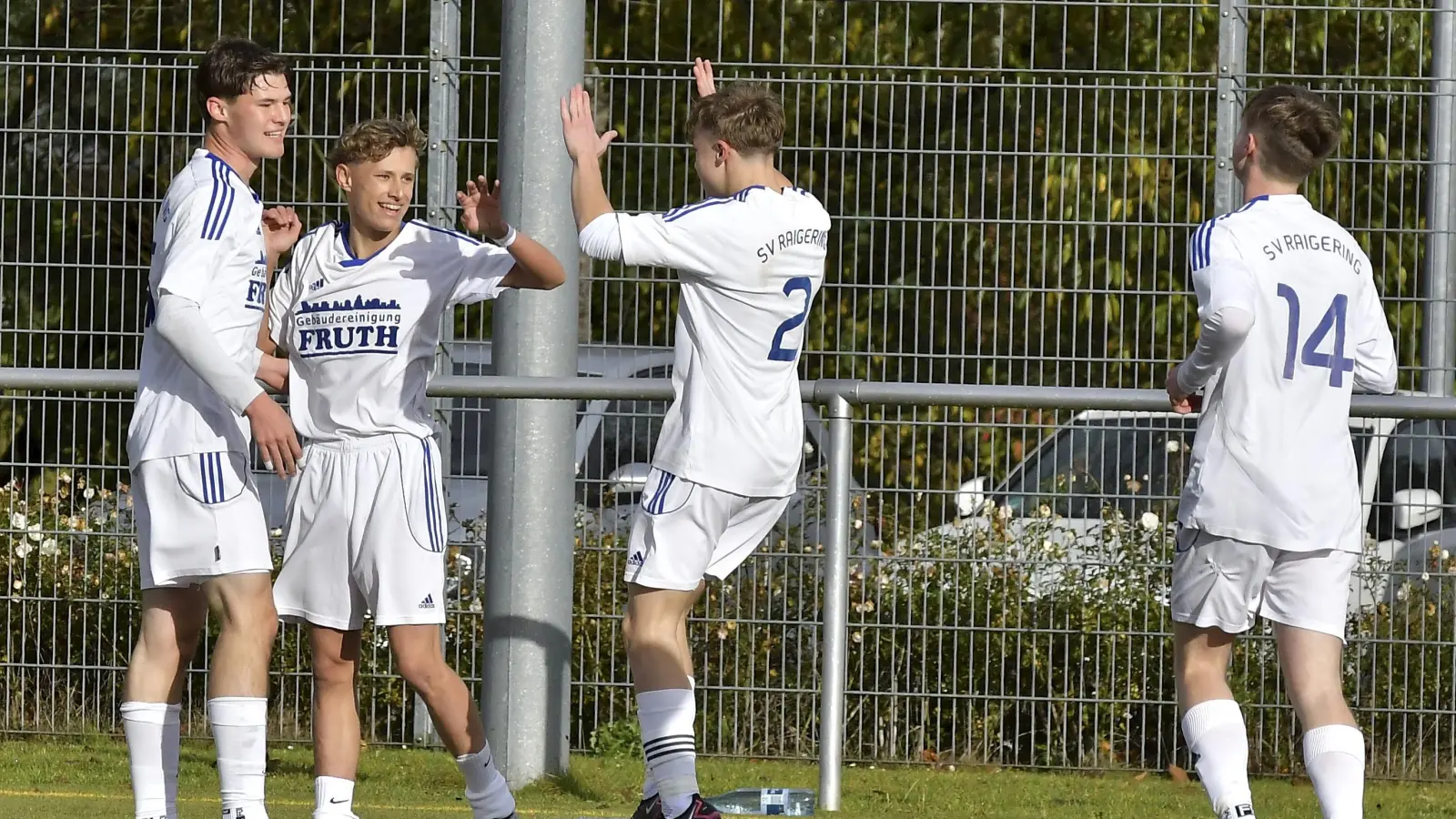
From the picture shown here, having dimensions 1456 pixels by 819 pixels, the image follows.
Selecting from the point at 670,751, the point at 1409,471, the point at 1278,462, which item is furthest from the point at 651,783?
the point at 1409,471

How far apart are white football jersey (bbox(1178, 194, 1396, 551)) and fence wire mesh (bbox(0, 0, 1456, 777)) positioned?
2.32 meters

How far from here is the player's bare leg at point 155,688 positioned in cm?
497

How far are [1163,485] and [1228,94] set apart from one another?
1.57 m

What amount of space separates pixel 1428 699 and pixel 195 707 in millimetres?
4484

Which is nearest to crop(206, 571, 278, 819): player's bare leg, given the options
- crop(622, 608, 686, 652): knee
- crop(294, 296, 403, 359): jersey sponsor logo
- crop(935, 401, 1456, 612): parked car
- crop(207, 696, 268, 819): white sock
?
crop(207, 696, 268, 819): white sock

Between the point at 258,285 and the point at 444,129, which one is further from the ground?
the point at 444,129

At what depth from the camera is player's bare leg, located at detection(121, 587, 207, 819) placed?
4.97 m

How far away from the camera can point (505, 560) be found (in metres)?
6.66

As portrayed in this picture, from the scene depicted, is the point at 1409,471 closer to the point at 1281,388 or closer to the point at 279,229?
the point at 1281,388

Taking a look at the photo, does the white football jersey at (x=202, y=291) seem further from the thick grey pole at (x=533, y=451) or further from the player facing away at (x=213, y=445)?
the thick grey pole at (x=533, y=451)

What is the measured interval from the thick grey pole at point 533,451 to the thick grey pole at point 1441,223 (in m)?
3.27

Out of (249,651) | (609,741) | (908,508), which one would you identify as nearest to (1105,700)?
(908,508)

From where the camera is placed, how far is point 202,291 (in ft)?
15.7

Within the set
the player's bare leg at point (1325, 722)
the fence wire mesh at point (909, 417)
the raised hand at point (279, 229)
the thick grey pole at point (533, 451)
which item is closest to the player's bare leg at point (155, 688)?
the raised hand at point (279, 229)
